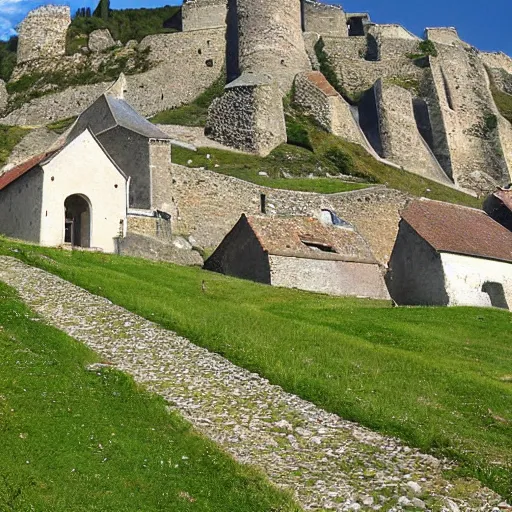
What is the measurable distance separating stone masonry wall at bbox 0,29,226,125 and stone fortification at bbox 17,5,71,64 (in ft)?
25.4

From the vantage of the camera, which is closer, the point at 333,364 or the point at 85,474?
the point at 85,474

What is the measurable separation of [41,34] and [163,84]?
584 inches

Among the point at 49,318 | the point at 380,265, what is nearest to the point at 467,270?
the point at 380,265

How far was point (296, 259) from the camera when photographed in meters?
29.1

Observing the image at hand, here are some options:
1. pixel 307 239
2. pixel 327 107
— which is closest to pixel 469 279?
pixel 307 239

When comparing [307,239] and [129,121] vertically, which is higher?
[129,121]

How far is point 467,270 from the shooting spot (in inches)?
1229

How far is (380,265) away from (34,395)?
69.1 feet

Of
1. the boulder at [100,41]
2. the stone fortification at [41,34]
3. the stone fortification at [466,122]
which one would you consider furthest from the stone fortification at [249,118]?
the stone fortification at [41,34]

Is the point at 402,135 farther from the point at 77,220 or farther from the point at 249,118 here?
the point at 77,220

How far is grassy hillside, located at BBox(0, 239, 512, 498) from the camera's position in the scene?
1366cm

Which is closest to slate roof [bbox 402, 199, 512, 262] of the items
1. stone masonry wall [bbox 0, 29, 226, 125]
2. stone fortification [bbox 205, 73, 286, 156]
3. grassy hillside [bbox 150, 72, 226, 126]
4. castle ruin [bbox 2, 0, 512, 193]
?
Result: stone fortification [bbox 205, 73, 286, 156]

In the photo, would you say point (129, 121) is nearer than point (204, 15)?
Yes

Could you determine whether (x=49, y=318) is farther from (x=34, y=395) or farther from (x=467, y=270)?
(x=467, y=270)
